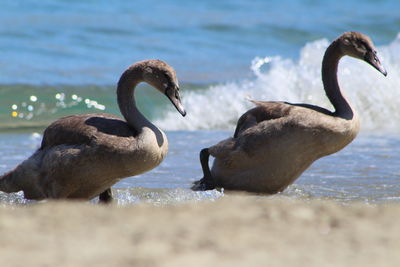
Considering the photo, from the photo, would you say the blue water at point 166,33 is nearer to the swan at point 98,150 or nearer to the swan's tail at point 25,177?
the swan's tail at point 25,177

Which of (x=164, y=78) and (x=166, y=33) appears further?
(x=166, y=33)

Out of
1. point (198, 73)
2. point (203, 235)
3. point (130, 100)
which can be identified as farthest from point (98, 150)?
point (198, 73)

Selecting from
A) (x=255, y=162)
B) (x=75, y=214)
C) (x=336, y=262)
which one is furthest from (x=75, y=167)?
(x=336, y=262)

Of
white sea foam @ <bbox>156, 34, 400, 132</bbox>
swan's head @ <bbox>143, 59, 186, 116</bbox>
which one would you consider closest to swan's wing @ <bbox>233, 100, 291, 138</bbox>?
swan's head @ <bbox>143, 59, 186, 116</bbox>

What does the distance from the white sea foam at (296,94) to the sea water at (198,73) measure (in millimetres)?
27

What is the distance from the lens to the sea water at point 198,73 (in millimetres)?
9781

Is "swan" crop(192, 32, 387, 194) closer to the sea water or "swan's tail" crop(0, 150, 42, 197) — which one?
the sea water

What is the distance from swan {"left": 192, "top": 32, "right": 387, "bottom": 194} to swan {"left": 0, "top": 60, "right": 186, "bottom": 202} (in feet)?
3.01

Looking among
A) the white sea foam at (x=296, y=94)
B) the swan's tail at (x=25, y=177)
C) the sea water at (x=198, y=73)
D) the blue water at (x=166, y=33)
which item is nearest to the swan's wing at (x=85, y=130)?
the swan's tail at (x=25, y=177)

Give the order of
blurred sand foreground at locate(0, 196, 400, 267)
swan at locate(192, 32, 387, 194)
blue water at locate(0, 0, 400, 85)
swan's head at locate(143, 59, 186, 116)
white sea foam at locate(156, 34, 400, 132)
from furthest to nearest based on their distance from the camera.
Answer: blue water at locate(0, 0, 400, 85) → white sea foam at locate(156, 34, 400, 132) → swan at locate(192, 32, 387, 194) → swan's head at locate(143, 59, 186, 116) → blurred sand foreground at locate(0, 196, 400, 267)

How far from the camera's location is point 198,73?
17609mm

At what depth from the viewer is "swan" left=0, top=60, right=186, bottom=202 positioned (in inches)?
284

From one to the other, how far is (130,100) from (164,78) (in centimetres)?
42

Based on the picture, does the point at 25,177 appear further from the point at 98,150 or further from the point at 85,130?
the point at 98,150
